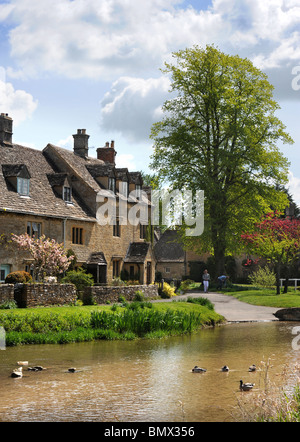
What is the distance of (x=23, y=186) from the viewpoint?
120 feet

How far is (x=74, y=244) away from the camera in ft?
133

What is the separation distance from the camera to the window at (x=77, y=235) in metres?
40.6

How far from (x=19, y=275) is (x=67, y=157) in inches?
672

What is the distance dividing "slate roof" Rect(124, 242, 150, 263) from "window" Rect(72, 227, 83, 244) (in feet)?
20.9

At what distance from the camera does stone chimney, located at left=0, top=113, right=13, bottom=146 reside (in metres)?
39.6

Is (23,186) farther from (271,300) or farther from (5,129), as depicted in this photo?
(271,300)

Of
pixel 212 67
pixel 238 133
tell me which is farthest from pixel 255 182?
pixel 212 67

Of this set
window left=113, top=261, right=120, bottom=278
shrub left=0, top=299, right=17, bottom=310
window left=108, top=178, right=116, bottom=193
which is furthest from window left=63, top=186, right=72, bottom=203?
shrub left=0, top=299, right=17, bottom=310

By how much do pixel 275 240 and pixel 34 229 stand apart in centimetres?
1980

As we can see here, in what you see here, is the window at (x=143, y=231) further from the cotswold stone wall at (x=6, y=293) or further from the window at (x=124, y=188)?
the cotswold stone wall at (x=6, y=293)

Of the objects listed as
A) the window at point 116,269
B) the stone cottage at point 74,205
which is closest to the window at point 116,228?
the stone cottage at point 74,205
